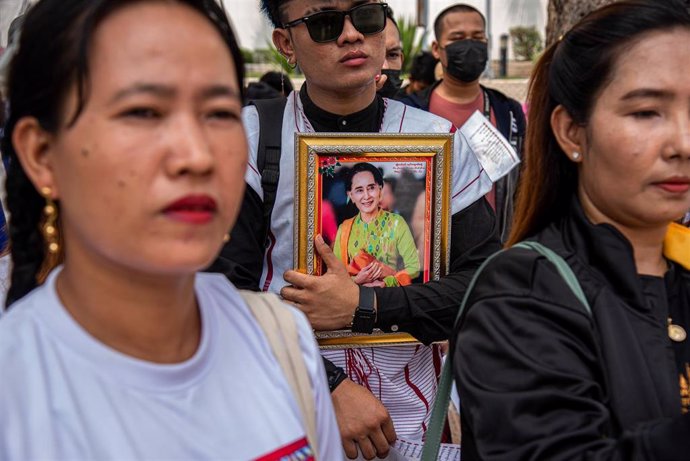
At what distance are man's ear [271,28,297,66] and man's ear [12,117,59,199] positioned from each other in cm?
138

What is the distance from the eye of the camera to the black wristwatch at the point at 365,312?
2383 mm

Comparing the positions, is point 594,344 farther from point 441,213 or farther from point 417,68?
point 417,68

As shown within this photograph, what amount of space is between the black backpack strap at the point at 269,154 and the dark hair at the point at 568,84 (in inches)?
28.4

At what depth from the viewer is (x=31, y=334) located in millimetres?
1327

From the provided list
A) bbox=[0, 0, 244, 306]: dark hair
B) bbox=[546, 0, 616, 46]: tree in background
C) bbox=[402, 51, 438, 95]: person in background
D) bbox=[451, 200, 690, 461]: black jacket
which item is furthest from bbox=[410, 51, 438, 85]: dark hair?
bbox=[0, 0, 244, 306]: dark hair

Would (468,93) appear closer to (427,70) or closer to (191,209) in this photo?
(427,70)

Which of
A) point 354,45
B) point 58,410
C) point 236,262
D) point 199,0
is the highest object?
point 199,0

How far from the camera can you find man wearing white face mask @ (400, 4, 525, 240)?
522 cm

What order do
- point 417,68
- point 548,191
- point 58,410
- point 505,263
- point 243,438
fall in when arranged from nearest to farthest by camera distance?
point 58,410 → point 243,438 → point 505,263 → point 548,191 → point 417,68

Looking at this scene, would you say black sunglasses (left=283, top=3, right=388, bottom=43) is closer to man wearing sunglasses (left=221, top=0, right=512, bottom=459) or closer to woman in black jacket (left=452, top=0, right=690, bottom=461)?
man wearing sunglasses (left=221, top=0, right=512, bottom=459)

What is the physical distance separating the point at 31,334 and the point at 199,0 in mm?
630

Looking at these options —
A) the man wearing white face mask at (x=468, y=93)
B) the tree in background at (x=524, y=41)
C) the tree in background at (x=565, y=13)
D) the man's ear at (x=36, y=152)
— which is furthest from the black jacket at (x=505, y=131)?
the tree in background at (x=524, y=41)

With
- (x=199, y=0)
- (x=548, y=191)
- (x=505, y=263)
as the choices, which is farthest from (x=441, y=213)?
(x=199, y=0)

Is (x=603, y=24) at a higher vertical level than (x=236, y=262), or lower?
higher
